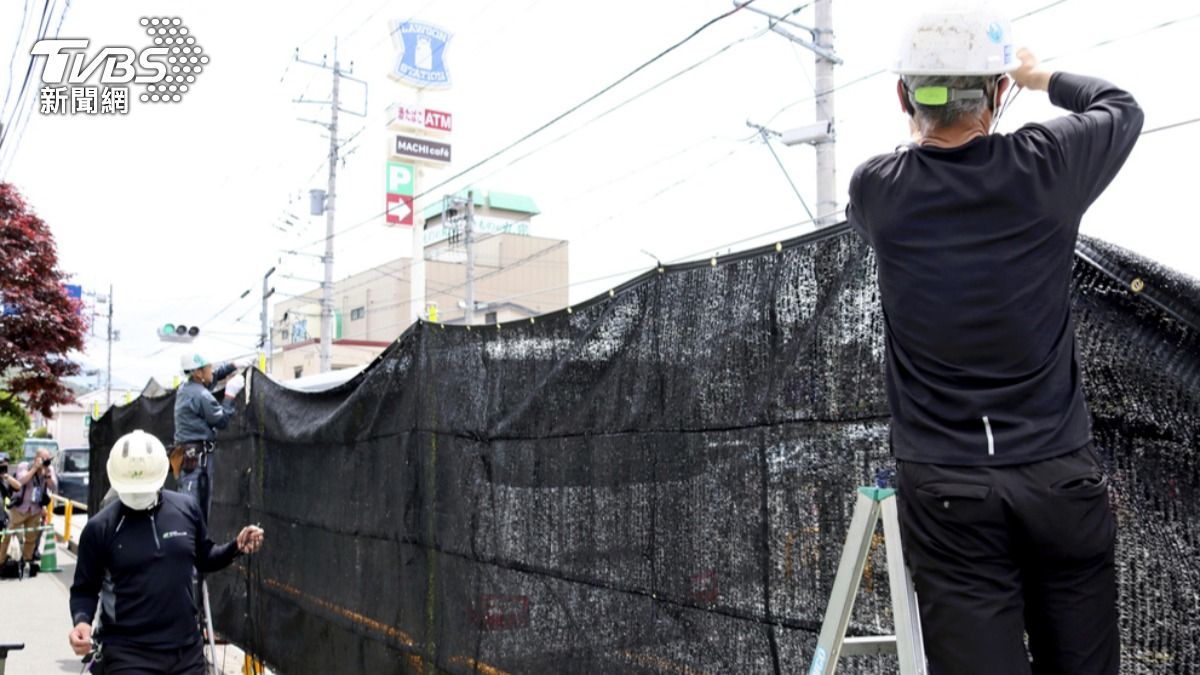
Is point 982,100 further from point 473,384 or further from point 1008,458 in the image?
point 473,384

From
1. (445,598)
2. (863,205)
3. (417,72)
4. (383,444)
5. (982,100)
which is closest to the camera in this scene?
(982,100)

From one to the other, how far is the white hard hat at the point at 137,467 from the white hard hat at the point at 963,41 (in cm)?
414

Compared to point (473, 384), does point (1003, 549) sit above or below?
below

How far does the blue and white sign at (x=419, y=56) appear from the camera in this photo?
2665 inches

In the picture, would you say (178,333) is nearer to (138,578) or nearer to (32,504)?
(32,504)

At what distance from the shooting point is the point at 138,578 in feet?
15.7

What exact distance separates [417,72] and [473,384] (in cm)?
6657

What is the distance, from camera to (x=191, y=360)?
8.24 m

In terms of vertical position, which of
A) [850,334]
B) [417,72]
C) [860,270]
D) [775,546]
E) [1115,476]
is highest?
[417,72]

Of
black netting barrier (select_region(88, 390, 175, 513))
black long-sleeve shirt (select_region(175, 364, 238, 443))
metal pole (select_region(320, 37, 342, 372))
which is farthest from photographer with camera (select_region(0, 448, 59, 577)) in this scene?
metal pole (select_region(320, 37, 342, 372))

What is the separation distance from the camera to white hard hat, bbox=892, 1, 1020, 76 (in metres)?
2.02

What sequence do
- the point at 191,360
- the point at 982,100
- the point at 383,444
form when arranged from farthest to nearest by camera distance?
the point at 191,360, the point at 383,444, the point at 982,100

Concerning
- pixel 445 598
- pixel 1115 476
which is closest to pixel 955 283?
pixel 1115 476

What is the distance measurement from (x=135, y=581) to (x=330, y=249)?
3514 centimetres
